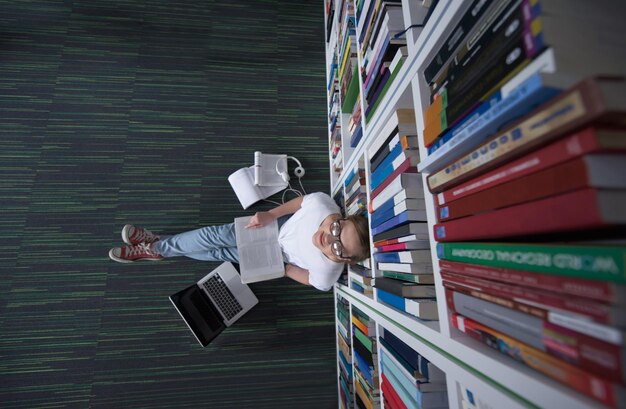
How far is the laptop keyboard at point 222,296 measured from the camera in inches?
70.2

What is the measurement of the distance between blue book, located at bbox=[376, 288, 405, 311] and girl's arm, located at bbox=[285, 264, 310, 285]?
0.65m

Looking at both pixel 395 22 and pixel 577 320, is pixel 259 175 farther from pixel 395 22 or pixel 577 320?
pixel 577 320

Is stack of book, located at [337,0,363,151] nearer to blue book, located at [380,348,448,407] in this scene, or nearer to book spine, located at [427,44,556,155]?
book spine, located at [427,44,556,155]

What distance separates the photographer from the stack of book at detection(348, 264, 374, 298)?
1.22 metres

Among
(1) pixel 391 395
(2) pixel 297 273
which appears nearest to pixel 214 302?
(2) pixel 297 273

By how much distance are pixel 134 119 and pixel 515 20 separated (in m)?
2.32

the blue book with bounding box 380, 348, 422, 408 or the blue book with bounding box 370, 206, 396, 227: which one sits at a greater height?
the blue book with bounding box 370, 206, 396, 227

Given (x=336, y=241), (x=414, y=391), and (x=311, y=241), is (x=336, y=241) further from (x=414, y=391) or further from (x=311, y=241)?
(x=414, y=391)

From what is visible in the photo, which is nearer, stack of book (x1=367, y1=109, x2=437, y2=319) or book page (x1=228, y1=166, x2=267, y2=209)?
stack of book (x1=367, y1=109, x2=437, y2=319)

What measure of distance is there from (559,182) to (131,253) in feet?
6.80

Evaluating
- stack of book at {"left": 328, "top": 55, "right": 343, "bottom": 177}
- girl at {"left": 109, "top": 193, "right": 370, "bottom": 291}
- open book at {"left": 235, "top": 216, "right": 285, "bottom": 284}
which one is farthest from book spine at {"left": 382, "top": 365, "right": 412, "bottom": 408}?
stack of book at {"left": 328, "top": 55, "right": 343, "bottom": 177}

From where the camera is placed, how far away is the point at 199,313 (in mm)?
1700

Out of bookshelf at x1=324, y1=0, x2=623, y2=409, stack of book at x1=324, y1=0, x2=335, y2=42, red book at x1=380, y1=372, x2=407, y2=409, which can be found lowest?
red book at x1=380, y1=372, x2=407, y2=409

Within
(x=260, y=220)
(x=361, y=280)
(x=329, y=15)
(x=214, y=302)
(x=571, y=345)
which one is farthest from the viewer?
(x=329, y=15)
